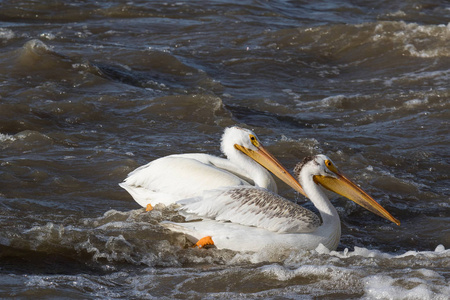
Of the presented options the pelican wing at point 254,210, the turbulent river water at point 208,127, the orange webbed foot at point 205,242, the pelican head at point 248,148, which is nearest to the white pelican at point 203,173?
the pelican head at point 248,148

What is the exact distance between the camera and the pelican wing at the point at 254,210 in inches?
197

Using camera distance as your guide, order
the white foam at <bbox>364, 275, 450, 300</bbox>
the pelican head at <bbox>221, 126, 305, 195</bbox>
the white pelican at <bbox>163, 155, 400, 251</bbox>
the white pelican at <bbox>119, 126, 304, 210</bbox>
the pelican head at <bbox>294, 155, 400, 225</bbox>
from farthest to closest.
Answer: the pelican head at <bbox>221, 126, 305, 195</bbox> < the white pelican at <bbox>119, 126, 304, 210</bbox> < the pelican head at <bbox>294, 155, 400, 225</bbox> < the white pelican at <bbox>163, 155, 400, 251</bbox> < the white foam at <bbox>364, 275, 450, 300</bbox>

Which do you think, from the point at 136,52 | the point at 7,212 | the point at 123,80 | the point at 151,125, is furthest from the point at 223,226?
the point at 136,52

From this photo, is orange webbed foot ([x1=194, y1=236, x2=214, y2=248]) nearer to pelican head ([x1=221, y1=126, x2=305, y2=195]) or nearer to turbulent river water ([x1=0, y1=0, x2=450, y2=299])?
turbulent river water ([x1=0, y1=0, x2=450, y2=299])

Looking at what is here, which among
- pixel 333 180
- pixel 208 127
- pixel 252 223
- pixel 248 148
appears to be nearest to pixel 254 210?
pixel 252 223

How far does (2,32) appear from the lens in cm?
1064

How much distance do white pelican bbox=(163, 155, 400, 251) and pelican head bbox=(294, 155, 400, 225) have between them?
30 centimetres

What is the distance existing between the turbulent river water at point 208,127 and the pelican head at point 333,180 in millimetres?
317

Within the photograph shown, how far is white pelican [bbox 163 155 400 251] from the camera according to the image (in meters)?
4.98

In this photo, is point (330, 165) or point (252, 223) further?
point (330, 165)

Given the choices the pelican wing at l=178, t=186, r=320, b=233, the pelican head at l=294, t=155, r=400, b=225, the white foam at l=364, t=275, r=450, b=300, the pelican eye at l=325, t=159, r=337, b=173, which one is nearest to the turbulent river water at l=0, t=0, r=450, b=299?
the white foam at l=364, t=275, r=450, b=300

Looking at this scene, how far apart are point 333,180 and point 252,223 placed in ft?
2.63

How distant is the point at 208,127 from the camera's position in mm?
7832

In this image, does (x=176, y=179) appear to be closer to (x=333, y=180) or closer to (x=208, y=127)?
(x=333, y=180)
